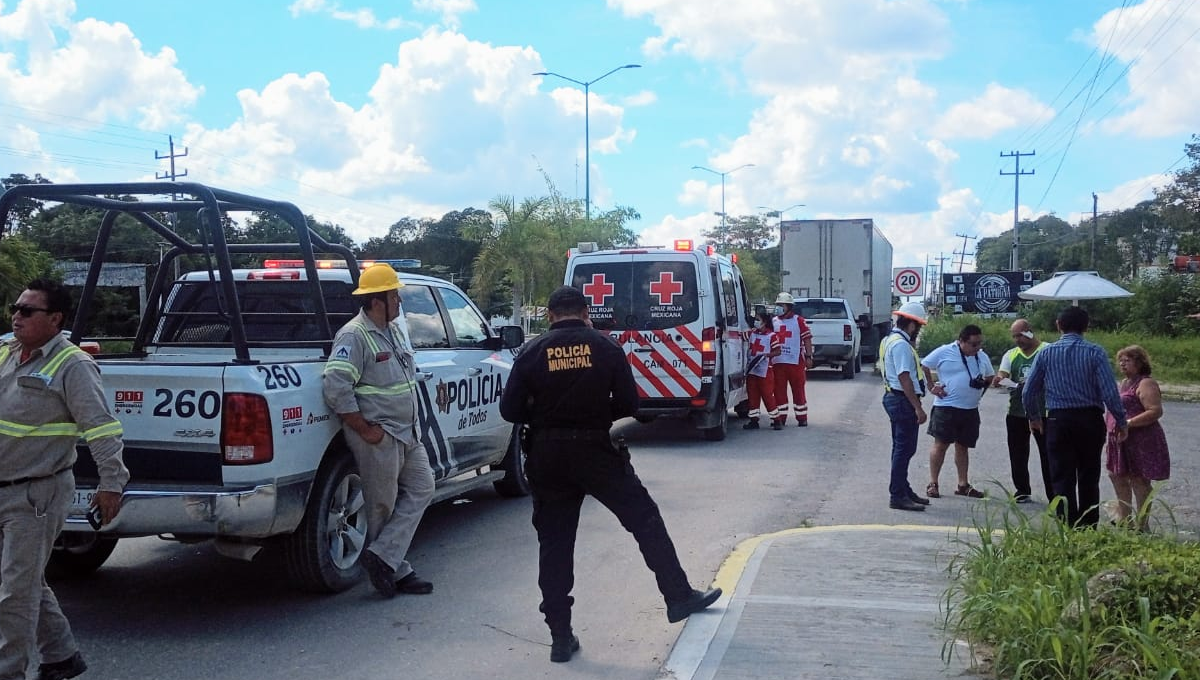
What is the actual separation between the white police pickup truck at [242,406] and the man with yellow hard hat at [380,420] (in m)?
0.16

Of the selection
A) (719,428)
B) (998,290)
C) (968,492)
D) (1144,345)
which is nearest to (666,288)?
(719,428)

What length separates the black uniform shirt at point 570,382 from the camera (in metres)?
5.05

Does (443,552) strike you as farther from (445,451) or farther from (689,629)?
(689,629)

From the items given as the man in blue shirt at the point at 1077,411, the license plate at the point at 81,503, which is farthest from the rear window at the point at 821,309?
the license plate at the point at 81,503

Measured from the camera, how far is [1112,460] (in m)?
7.36

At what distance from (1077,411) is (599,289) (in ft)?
21.3

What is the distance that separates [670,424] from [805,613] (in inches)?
372

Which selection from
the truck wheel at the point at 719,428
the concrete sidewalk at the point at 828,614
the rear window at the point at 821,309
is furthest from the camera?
the rear window at the point at 821,309

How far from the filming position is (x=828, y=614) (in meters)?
5.36

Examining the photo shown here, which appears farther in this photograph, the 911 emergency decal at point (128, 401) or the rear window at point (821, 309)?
the rear window at point (821, 309)

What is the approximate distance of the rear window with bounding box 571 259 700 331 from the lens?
486 inches

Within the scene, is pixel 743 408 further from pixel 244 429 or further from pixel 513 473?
pixel 244 429

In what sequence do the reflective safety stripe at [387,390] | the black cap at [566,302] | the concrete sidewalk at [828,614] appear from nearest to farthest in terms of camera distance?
1. the concrete sidewalk at [828,614]
2. the black cap at [566,302]
3. the reflective safety stripe at [387,390]

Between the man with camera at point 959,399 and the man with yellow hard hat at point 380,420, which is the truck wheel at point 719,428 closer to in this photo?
the man with camera at point 959,399
